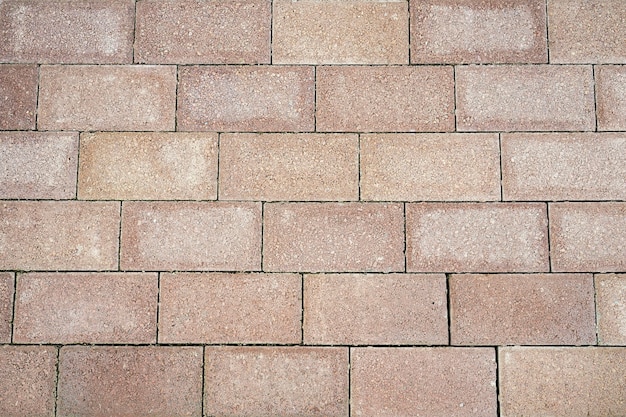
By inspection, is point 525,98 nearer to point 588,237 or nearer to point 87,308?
point 588,237

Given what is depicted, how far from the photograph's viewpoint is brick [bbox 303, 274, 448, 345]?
8.29 ft

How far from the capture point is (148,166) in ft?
8.54

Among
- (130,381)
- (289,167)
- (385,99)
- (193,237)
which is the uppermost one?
(385,99)

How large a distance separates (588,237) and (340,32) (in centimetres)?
166

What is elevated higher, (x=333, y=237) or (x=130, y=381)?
(x=333, y=237)

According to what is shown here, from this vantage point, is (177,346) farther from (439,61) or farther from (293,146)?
(439,61)

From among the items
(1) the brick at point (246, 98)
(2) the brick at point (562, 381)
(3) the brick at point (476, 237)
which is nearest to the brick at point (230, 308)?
(3) the brick at point (476, 237)

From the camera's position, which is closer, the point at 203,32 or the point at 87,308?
the point at 87,308

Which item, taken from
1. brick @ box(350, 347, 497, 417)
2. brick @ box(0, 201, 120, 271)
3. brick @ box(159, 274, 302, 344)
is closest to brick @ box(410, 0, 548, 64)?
brick @ box(159, 274, 302, 344)

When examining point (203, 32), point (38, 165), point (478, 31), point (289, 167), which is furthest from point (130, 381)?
point (478, 31)

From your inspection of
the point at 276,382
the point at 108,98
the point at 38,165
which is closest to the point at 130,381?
the point at 276,382

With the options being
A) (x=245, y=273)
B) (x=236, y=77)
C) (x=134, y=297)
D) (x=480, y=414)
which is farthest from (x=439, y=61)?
(x=134, y=297)

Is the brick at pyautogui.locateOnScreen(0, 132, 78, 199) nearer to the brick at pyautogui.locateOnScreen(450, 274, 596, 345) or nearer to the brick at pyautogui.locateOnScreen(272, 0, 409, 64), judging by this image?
the brick at pyautogui.locateOnScreen(272, 0, 409, 64)

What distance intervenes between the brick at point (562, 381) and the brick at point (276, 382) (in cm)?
84
